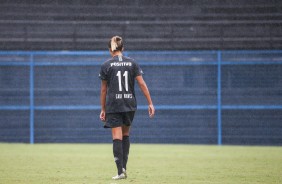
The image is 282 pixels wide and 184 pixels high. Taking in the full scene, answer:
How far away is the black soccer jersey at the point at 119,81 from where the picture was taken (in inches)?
287

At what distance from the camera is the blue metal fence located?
1455cm

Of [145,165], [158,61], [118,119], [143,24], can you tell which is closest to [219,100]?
[158,61]

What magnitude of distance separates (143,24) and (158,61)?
4.11ft

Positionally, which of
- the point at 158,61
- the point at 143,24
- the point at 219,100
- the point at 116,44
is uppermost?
the point at 143,24

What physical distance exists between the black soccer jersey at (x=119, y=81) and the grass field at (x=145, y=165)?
73 cm

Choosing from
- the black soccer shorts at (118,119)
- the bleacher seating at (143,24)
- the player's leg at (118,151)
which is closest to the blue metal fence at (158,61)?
the bleacher seating at (143,24)

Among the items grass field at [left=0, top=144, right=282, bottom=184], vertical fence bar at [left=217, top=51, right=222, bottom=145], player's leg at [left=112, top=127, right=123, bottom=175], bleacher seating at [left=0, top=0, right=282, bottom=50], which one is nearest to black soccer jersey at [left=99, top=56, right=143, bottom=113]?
player's leg at [left=112, top=127, right=123, bottom=175]

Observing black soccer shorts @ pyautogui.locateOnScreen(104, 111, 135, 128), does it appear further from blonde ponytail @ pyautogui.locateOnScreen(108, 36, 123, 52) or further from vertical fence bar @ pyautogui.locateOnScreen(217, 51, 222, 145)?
vertical fence bar @ pyautogui.locateOnScreen(217, 51, 222, 145)

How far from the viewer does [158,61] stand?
48.1 ft

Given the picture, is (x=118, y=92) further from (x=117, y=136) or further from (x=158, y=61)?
(x=158, y=61)

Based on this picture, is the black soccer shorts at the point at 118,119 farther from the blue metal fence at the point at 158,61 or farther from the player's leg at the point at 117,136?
the blue metal fence at the point at 158,61

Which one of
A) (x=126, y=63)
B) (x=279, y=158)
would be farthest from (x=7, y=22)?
(x=126, y=63)

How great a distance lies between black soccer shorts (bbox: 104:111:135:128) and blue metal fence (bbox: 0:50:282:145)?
723cm

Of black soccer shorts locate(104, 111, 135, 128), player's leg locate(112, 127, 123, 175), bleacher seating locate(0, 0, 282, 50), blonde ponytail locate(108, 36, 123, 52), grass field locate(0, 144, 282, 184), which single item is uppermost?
bleacher seating locate(0, 0, 282, 50)
